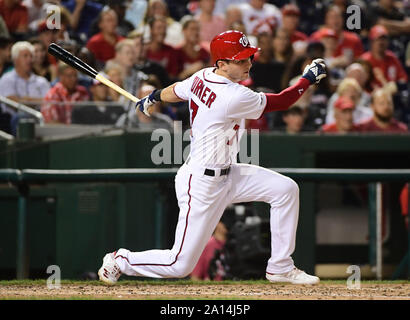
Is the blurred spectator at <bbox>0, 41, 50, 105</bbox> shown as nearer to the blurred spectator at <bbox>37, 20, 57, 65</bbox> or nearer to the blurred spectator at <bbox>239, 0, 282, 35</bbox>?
the blurred spectator at <bbox>37, 20, 57, 65</bbox>

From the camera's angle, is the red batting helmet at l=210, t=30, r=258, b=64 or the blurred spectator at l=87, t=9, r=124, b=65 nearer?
the red batting helmet at l=210, t=30, r=258, b=64

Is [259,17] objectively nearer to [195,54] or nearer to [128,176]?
[195,54]

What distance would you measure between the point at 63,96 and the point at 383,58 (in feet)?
13.3

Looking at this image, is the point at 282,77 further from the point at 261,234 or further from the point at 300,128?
the point at 261,234

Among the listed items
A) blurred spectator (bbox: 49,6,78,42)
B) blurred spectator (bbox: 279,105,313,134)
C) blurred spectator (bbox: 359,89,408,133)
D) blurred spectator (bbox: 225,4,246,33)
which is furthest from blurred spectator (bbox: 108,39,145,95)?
blurred spectator (bbox: 359,89,408,133)

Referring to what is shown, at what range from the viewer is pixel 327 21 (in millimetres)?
11375

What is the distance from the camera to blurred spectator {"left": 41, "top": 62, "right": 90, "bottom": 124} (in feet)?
28.1

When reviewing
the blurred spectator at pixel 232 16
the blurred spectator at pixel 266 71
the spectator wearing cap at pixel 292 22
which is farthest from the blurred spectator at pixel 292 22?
the blurred spectator at pixel 266 71

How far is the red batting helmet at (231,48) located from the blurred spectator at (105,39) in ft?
14.8

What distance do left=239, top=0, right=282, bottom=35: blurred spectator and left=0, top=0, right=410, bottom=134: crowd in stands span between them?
1 cm

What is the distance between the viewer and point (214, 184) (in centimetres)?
573

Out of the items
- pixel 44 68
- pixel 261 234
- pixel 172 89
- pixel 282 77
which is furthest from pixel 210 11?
pixel 172 89

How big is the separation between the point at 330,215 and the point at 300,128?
0.89 m

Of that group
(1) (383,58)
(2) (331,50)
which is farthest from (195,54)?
(1) (383,58)
